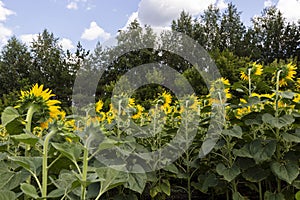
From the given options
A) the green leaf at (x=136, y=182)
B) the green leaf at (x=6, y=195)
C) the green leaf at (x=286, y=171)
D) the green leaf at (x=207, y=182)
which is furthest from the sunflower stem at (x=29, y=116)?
the green leaf at (x=286, y=171)

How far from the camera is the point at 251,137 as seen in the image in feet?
6.31

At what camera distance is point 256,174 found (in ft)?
5.90

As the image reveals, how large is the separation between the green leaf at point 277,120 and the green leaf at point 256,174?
263mm

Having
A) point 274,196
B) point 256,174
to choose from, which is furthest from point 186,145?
point 274,196

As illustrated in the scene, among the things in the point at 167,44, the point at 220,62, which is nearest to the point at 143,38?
the point at 167,44

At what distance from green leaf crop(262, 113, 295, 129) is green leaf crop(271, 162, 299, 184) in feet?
0.67

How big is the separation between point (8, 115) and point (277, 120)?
3.87 feet

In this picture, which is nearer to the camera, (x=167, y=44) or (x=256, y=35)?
(x=167, y=44)

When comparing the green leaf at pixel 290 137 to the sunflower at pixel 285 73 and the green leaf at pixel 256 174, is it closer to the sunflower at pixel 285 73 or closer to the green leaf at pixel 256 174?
the green leaf at pixel 256 174

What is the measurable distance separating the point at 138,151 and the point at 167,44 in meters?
13.6

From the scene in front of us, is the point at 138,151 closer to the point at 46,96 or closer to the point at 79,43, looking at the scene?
the point at 46,96

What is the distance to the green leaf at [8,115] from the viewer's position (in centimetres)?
119

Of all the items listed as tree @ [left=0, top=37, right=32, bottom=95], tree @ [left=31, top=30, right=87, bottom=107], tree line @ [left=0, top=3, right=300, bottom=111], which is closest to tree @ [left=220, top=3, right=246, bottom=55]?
tree line @ [left=0, top=3, right=300, bottom=111]

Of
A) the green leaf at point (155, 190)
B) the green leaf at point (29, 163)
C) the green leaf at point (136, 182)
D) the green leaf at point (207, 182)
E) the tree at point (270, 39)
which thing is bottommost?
the green leaf at point (155, 190)
